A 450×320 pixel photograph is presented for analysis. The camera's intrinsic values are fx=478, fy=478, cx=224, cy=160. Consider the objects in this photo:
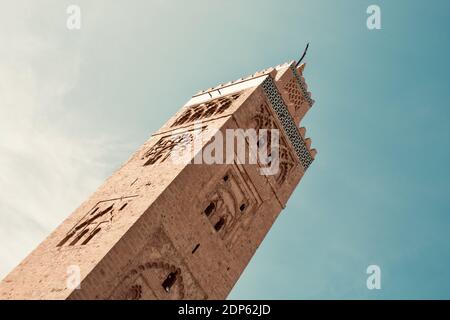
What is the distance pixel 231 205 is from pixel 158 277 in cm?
305

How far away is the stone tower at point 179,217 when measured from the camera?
938 cm

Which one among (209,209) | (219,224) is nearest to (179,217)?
(209,209)

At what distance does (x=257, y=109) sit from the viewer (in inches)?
536

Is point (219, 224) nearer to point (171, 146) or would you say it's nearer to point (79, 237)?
Answer: point (171, 146)

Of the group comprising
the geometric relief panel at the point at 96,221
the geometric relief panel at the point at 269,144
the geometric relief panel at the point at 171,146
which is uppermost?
the geometric relief panel at the point at 269,144

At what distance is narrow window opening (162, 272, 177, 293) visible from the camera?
33.7ft

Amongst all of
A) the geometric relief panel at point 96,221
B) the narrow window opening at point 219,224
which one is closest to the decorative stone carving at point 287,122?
the narrow window opening at point 219,224

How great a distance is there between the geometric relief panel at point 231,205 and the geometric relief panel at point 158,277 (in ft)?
4.75

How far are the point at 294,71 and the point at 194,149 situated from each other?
603cm

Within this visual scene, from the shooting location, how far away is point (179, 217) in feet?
34.8

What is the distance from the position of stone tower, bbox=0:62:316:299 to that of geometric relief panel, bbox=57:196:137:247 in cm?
3

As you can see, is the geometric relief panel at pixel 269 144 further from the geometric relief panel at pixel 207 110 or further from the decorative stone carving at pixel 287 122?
the geometric relief panel at pixel 207 110

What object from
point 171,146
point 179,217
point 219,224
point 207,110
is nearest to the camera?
point 179,217
